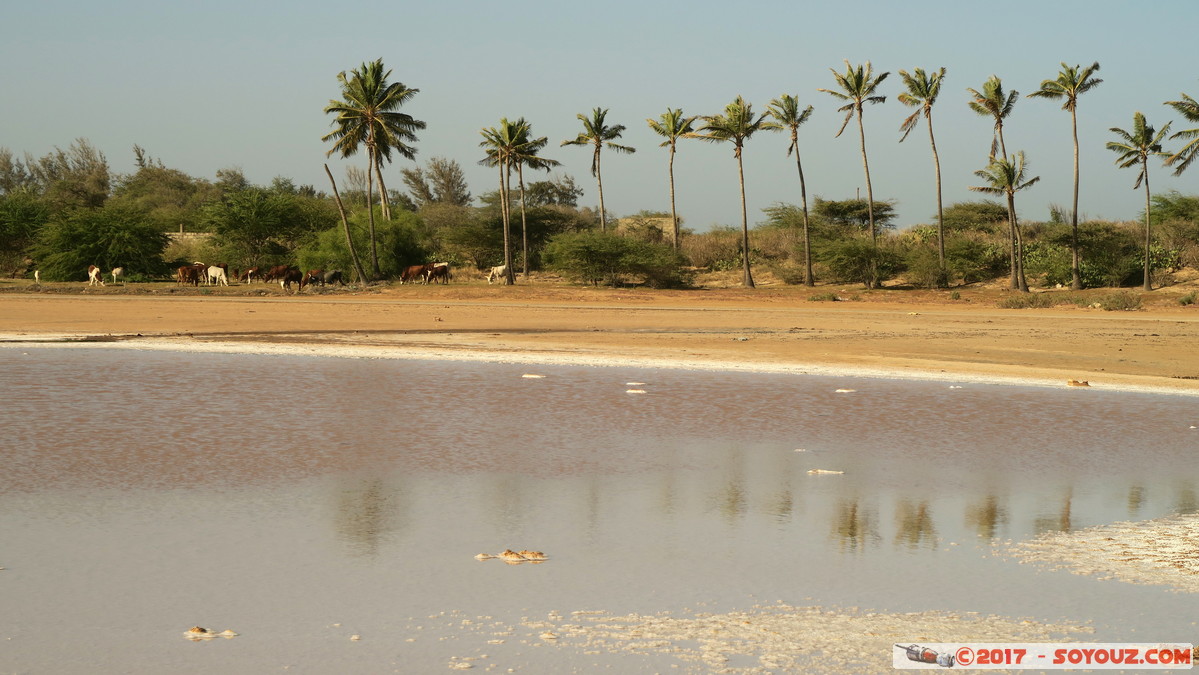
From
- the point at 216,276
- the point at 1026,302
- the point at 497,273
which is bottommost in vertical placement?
the point at 1026,302

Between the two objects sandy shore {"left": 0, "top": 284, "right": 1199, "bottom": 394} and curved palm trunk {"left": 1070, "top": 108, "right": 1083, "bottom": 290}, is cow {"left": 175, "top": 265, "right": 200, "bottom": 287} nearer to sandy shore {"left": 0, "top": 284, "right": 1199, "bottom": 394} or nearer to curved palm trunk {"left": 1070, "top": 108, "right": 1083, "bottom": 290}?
sandy shore {"left": 0, "top": 284, "right": 1199, "bottom": 394}

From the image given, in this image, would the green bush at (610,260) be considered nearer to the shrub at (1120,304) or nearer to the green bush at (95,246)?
the green bush at (95,246)

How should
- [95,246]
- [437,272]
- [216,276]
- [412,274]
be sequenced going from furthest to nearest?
[95,246] → [437,272] → [412,274] → [216,276]

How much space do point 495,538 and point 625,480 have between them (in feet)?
6.59

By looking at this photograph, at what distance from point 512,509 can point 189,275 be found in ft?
138

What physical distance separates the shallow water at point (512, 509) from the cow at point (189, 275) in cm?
3373

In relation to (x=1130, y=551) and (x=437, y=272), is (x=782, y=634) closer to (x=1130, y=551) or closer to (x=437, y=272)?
(x=1130, y=551)

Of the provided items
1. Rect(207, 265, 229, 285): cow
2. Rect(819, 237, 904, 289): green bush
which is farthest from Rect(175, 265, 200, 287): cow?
Rect(819, 237, 904, 289): green bush

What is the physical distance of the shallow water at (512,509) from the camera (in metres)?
4.77

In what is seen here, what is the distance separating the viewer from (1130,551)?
611 cm

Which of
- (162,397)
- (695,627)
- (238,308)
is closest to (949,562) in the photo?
(695,627)

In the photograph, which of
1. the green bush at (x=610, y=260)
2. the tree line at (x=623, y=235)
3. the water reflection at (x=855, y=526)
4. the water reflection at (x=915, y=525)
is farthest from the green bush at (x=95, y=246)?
the water reflection at (x=915, y=525)

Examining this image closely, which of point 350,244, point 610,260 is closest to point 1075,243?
point 610,260

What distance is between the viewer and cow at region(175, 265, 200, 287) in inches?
1797
